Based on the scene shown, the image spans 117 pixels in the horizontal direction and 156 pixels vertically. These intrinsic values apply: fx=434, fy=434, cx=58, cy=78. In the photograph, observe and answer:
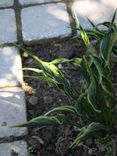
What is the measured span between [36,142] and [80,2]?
113 cm

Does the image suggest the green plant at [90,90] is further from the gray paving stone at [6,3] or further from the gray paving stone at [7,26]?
the gray paving stone at [6,3]

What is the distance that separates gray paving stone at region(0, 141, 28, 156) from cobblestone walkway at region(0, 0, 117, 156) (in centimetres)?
14

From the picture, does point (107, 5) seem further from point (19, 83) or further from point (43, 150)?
point (43, 150)

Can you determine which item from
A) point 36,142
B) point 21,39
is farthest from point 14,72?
point 36,142

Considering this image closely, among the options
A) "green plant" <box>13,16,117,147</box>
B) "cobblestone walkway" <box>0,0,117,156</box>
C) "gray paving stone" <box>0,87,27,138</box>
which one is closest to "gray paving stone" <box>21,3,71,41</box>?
"cobblestone walkway" <box>0,0,117,156</box>

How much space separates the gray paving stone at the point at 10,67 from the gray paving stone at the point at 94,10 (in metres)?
0.49

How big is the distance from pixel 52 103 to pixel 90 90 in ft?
1.97

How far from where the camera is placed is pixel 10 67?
2660mm

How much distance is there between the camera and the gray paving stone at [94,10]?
9.29 feet

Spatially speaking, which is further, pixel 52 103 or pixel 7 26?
pixel 7 26

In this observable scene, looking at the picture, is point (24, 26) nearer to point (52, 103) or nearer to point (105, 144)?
point (52, 103)

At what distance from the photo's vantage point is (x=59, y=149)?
7.28 feet

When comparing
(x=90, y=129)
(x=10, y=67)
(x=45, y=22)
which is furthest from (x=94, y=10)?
(x=90, y=129)

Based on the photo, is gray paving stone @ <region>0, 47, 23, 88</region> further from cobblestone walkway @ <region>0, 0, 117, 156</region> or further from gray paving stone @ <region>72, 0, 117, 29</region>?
gray paving stone @ <region>72, 0, 117, 29</region>
